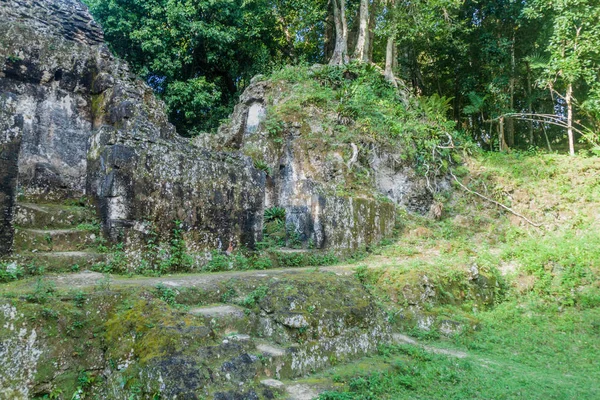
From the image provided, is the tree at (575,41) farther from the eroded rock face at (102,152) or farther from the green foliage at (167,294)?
the green foliage at (167,294)

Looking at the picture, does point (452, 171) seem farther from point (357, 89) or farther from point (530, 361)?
point (530, 361)

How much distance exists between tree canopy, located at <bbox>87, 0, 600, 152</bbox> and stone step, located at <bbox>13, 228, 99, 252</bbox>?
1054cm

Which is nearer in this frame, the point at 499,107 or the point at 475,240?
the point at 475,240

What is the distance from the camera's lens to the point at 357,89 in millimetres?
14398

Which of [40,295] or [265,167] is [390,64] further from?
[40,295]

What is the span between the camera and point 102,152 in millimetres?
6375

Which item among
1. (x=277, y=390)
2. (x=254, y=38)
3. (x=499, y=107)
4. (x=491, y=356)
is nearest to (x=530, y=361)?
(x=491, y=356)

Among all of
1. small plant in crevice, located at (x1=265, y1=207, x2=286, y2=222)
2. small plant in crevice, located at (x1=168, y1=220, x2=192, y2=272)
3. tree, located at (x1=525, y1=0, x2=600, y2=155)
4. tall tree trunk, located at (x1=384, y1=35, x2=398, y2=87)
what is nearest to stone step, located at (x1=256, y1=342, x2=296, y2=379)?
small plant in crevice, located at (x1=168, y1=220, x2=192, y2=272)

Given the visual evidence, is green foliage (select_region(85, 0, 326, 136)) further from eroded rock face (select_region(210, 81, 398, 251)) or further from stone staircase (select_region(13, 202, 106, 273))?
stone staircase (select_region(13, 202, 106, 273))

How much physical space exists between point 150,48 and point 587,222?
14252 millimetres

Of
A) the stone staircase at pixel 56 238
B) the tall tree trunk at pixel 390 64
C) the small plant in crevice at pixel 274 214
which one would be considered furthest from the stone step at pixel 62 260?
the tall tree trunk at pixel 390 64

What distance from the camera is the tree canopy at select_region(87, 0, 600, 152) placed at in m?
15.8

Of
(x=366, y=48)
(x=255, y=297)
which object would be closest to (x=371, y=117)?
(x=366, y=48)

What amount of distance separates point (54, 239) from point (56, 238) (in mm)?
32
